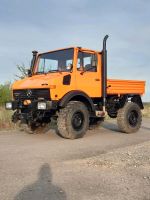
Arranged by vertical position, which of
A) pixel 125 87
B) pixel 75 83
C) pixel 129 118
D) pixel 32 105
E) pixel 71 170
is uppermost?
pixel 75 83

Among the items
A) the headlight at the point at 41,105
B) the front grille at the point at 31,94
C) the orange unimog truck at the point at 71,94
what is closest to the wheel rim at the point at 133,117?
the orange unimog truck at the point at 71,94

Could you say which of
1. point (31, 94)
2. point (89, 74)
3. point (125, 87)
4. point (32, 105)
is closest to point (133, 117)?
point (125, 87)

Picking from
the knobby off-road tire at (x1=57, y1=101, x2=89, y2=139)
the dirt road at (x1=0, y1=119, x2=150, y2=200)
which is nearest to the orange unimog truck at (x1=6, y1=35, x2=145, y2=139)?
the knobby off-road tire at (x1=57, y1=101, x2=89, y2=139)

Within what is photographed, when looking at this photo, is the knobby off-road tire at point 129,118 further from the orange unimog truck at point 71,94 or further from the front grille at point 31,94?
the front grille at point 31,94

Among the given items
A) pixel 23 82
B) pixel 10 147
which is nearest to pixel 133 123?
pixel 23 82

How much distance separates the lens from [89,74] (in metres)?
14.4

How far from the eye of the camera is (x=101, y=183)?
7488mm

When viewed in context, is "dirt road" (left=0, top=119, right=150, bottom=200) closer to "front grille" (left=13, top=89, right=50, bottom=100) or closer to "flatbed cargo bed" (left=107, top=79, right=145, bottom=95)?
"front grille" (left=13, top=89, right=50, bottom=100)

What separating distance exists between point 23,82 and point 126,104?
3981 millimetres

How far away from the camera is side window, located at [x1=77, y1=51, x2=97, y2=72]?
14128 millimetres

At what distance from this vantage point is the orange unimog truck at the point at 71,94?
43.8 ft

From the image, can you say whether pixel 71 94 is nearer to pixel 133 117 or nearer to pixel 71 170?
pixel 133 117

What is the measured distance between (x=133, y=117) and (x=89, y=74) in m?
2.87

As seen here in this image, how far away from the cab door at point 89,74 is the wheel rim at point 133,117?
1.83 meters
